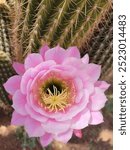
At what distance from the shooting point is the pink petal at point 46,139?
1.30m

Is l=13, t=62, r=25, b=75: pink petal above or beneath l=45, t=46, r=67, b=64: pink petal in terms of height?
beneath

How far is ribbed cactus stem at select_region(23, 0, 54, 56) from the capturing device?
3.87ft

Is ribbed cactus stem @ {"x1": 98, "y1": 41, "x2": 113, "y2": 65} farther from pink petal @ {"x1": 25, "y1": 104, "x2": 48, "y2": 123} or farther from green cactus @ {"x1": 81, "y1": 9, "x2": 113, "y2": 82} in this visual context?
pink petal @ {"x1": 25, "y1": 104, "x2": 48, "y2": 123}

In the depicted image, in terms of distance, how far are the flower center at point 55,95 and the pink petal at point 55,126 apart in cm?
3

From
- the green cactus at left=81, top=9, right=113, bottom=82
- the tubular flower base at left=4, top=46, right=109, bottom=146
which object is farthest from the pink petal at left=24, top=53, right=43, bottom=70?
the green cactus at left=81, top=9, right=113, bottom=82

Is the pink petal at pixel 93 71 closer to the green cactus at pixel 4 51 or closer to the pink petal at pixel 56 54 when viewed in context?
the pink petal at pixel 56 54

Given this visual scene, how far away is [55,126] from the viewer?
129cm

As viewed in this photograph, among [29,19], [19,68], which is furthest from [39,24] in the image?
[19,68]

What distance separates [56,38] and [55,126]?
19 centimetres

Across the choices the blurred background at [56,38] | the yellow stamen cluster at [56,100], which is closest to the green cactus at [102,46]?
the blurred background at [56,38]

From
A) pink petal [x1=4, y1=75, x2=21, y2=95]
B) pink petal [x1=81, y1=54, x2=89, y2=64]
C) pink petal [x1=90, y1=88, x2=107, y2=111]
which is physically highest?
pink petal [x1=81, y1=54, x2=89, y2=64]

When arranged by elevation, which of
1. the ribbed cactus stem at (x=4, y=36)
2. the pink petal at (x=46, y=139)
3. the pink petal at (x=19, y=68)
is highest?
the ribbed cactus stem at (x=4, y=36)

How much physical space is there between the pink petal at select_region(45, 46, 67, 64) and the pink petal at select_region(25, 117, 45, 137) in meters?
0.14

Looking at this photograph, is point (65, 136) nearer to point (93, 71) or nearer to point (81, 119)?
point (81, 119)
